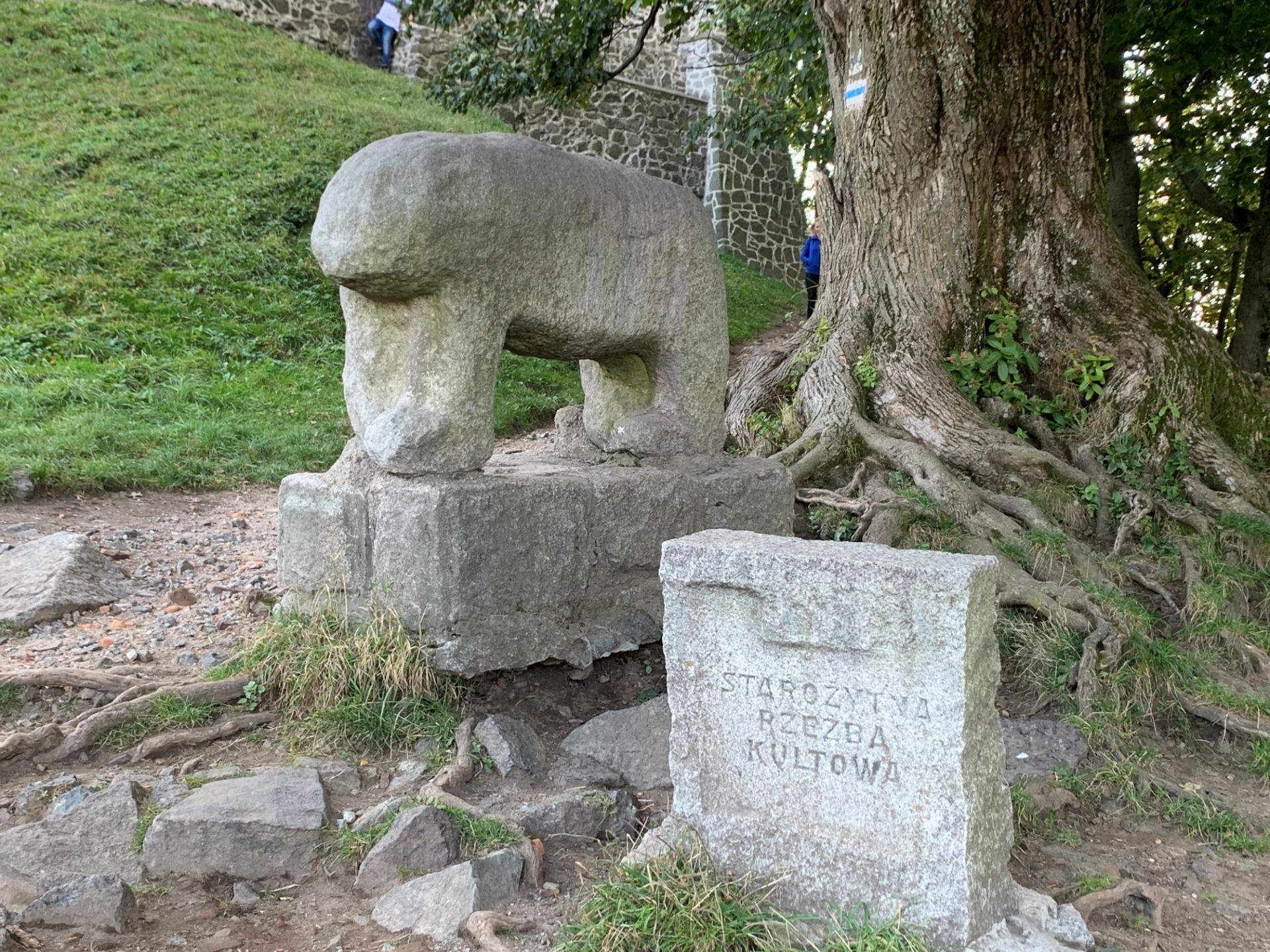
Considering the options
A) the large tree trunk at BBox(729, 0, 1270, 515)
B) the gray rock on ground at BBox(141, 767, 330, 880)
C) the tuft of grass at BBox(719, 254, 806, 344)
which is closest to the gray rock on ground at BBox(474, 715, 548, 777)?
the gray rock on ground at BBox(141, 767, 330, 880)

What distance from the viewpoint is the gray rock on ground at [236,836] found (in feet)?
9.91

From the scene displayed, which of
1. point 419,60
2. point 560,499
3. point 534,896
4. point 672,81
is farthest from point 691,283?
point 672,81

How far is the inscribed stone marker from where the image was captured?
2.48m

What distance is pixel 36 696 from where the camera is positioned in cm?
393

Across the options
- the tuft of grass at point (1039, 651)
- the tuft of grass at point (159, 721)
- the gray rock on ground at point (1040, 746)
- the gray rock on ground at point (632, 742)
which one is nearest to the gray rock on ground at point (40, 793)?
the tuft of grass at point (159, 721)

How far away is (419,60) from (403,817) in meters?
15.3

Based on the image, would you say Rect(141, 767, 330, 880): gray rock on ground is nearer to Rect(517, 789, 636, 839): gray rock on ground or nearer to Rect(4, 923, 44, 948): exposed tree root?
Rect(4, 923, 44, 948): exposed tree root

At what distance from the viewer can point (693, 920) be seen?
2.56 m

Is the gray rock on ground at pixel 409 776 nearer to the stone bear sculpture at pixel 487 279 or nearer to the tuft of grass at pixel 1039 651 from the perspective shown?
the stone bear sculpture at pixel 487 279

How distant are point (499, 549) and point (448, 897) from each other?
132 cm

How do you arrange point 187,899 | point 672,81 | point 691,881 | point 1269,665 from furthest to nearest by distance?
point 672,81 → point 1269,665 → point 187,899 → point 691,881

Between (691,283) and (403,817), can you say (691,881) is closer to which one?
(403,817)

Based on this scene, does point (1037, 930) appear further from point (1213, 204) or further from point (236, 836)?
point (1213, 204)

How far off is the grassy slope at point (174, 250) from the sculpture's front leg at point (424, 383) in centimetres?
297
